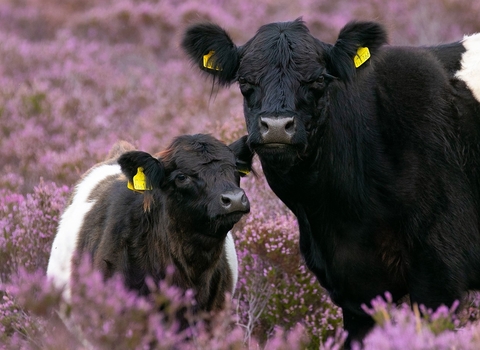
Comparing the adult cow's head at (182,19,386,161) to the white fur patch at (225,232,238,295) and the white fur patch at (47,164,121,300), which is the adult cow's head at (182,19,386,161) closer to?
the white fur patch at (225,232,238,295)

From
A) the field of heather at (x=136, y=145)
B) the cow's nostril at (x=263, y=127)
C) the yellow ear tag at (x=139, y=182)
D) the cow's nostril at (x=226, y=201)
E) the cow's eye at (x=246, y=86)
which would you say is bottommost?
the field of heather at (x=136, y=145)

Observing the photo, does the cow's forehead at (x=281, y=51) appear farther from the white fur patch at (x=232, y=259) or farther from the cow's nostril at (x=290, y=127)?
the white fur patch at (x=232, y=259)

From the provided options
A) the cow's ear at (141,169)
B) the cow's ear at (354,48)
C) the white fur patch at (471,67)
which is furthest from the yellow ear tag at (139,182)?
the white fur patch at (471,67)

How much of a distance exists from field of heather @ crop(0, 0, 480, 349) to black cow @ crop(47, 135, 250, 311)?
0.28 m

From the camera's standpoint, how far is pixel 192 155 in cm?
475

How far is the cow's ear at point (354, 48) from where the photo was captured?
15.1ft

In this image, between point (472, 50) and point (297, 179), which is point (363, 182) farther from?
point (472, 50)

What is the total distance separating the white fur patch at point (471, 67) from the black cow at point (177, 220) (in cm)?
145

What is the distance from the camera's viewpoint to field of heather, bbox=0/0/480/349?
3.27 metres

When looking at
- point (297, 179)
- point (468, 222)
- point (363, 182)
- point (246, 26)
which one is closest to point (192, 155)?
point (297, 179)

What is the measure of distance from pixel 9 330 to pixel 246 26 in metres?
10.8

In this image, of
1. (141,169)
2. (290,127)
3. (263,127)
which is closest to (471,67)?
(290,127)

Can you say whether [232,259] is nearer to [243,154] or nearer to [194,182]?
[243,154]

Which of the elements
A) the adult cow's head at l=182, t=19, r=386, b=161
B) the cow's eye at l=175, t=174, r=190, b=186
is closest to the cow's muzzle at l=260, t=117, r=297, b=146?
the adult cow's head at l=182, t=19, r=386, b=161
